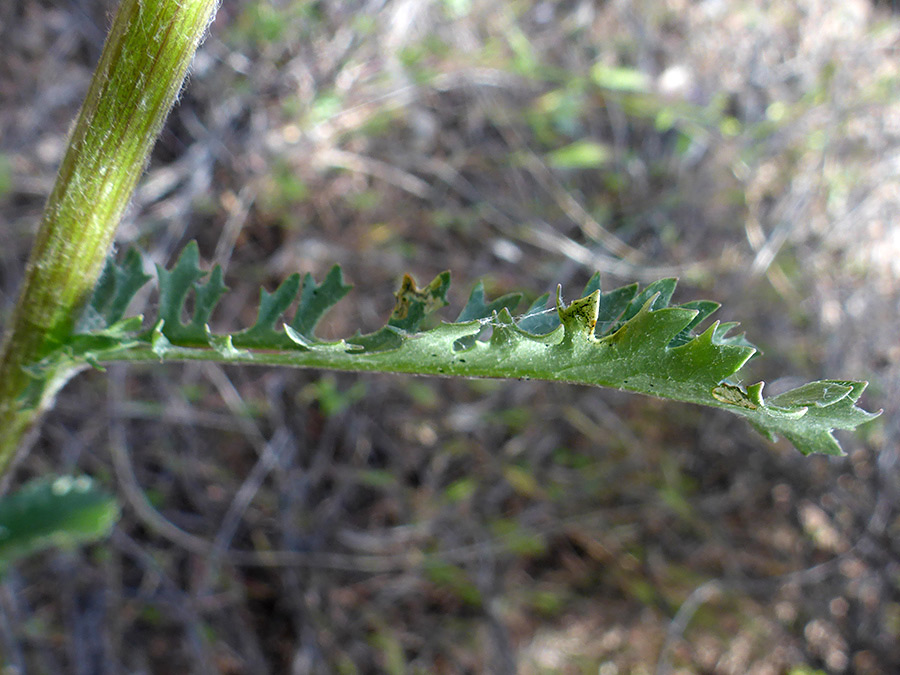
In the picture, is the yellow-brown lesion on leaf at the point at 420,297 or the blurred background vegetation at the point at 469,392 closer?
the yellow-brown lesion on leaf at the point at 420,297

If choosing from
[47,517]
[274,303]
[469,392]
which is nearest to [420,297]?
[274,303]

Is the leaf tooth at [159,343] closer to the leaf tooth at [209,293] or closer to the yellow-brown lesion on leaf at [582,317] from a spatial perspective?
the leaf tooth at [209,293]

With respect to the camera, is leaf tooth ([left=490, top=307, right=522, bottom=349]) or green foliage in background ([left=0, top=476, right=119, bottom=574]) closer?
leaf tooth ([left=490, top=307, right=522, bottom=349])

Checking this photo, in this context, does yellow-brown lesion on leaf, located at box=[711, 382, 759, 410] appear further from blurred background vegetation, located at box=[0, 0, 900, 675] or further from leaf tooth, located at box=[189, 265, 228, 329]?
blurred background vegetation, located at box=[0, 0, 900, 675]

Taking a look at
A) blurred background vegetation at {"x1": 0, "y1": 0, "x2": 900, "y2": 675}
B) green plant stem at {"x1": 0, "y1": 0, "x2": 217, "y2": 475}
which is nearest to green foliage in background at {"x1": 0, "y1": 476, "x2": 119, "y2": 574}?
green plant stem at {"x1": 0, "y1": 0, "x2": 217, "y2": 475}

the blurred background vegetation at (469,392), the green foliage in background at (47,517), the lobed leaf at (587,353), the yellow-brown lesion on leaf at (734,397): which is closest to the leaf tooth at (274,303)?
the lobed leaf at (587,353)

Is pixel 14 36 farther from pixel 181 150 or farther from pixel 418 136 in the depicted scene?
pixel 418 136

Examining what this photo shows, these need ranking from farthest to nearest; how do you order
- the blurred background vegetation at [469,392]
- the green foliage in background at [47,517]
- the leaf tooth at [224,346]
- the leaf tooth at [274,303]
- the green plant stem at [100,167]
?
the blurred background vegetation at [469,392] < the green foliage in background at [47,517] < the leaf tooth at [274,303] < the leaf tooth at [224,346] < the green plant stem at [100,167]
